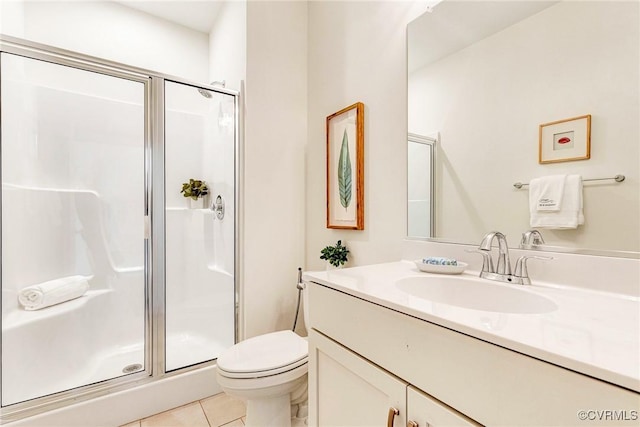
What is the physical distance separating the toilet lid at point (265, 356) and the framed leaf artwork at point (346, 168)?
0.65 meters

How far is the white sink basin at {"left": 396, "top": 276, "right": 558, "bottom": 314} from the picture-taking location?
77 cm

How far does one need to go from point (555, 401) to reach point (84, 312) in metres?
2.29

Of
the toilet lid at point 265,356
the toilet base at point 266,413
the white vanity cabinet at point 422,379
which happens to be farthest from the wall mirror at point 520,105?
the toilet base at point 266,413

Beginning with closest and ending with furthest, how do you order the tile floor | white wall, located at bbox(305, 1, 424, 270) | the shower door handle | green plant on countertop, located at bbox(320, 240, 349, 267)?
white wall, located at bbox(305, 1, 424, 270)
the tile floor
green plant on countertop, located at bbox(320, 240, 349, 267)
the shower door handle

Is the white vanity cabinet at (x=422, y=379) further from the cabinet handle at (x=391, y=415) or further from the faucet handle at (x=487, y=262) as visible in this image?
the faucet handle at (x=487, y=262)

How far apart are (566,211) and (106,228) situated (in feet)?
7.68

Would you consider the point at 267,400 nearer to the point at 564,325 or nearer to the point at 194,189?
the point at 564,325

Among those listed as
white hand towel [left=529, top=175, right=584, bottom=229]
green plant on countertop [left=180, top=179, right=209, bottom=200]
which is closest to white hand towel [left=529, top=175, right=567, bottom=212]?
white hand towel [left=529, top=175, right=584, bottom=229]

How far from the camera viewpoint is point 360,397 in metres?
0.77

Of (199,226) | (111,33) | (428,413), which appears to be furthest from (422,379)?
(111,33)

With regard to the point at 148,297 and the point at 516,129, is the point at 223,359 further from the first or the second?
the point at 516,129

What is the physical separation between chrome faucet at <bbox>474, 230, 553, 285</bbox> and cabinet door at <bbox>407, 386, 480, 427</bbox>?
0.48 m

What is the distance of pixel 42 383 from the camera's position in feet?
4.87

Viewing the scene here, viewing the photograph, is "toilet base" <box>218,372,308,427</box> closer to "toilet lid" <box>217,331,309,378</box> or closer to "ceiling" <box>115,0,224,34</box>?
"toilet lid" <box>217,331,309,378</box>
